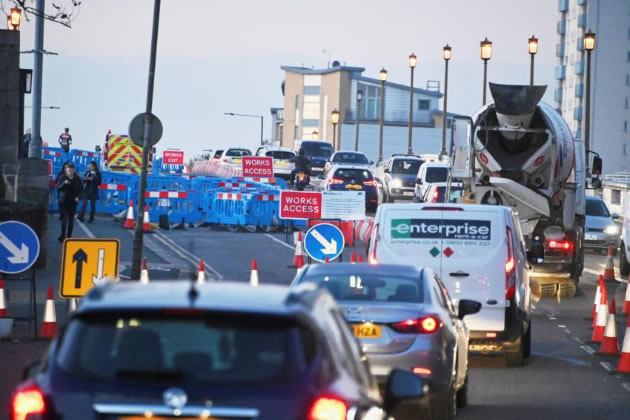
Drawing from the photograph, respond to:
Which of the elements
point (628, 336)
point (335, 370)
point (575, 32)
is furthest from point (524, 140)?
point (575, 32)

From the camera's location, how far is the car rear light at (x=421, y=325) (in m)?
12.3

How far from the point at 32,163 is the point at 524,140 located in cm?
1023

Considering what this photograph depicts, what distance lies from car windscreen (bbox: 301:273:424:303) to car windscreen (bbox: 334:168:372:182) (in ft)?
131

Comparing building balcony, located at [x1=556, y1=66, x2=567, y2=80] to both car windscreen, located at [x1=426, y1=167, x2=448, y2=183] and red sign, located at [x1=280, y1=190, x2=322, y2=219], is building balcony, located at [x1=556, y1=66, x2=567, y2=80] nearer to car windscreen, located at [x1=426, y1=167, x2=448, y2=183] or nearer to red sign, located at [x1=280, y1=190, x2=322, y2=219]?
car windscreen, located at [x1=426, y1=167, x2=448, y2=183]

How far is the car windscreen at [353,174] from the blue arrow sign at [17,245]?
116 ft

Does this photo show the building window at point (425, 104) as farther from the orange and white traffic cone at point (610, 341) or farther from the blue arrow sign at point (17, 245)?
the blue arrow sign at point (17, 245)

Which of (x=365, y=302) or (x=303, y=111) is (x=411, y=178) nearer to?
(x=365, y=302)

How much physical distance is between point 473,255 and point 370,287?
458cm

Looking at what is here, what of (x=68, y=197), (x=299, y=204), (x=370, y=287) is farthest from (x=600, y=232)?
(x=370, y=287)

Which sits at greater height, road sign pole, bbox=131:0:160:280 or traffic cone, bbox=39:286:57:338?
road sign pole, bbox=131:0:160:280

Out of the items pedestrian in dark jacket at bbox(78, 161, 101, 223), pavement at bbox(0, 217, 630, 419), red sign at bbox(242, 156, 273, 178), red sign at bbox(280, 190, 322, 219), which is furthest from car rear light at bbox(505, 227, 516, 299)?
red sign at bbox(242, 156, 273, 178)

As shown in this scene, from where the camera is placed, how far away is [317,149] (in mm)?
76562

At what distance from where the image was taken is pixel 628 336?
1683 centimetres

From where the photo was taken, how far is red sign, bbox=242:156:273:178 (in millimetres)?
60312
